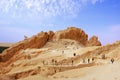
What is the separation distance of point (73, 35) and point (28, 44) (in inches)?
369

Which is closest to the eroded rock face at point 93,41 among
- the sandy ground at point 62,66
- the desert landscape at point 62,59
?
the desert landscape at point 62,59

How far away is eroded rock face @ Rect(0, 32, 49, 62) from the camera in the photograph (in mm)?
61656

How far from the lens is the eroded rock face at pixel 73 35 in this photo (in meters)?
64.1

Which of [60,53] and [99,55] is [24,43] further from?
[99,55]

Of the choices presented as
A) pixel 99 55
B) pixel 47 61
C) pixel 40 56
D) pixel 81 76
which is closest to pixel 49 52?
pixel 40 56

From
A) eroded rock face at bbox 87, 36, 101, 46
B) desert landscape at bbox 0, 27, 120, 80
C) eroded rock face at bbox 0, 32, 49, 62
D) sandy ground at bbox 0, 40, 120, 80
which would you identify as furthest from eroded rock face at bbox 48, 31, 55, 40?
eroded rock face at bbox 87, 36, 101, 46

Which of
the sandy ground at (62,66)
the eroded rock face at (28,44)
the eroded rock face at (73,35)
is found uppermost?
the eroded rock face at (73,35)

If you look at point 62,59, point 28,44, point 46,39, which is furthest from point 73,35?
point 62,59

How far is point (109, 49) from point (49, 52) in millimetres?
11485

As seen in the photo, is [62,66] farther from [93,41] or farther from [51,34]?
[93,41]

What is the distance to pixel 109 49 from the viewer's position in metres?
44.0

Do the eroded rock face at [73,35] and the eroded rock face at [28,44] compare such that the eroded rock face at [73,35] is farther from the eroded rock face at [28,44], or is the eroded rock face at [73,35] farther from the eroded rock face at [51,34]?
the eroded rock face at [28,44]

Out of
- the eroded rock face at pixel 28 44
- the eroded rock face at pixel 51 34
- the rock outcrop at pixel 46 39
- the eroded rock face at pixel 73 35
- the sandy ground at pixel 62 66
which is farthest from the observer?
the eroded rock face at pixel 51 34

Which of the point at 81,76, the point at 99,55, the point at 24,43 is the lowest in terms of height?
the point at 81,76
